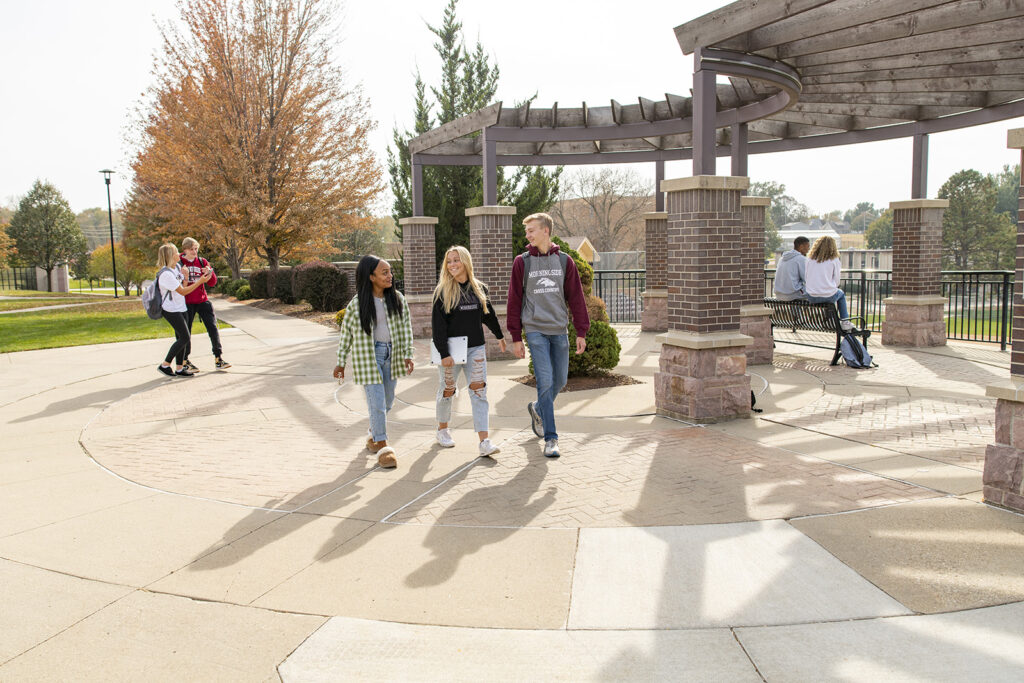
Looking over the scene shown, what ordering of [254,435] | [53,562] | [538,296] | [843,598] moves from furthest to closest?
[254,435] → [538,296] → [53,562] → [843,598]

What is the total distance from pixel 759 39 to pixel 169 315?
25.9 ft

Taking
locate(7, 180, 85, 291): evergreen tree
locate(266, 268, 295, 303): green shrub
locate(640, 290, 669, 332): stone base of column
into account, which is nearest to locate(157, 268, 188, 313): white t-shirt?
locate(640, 290, 669, 332): stone base of column

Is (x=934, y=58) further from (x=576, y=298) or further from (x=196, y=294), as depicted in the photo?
(x=196, y=294)

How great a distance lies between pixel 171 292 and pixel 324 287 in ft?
35.0

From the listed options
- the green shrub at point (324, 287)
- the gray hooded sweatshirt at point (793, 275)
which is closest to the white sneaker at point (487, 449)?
the gray hooded sweatshirt at point (793, 275)

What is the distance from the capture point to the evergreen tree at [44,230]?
49312mm

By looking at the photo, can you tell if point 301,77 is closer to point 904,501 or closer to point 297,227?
point 297,227

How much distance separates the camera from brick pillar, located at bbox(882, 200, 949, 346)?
1076 centimetres

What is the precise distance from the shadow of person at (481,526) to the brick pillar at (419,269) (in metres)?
8.45

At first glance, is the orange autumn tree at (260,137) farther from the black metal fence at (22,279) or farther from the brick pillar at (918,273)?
the black metal fence at (22,279)

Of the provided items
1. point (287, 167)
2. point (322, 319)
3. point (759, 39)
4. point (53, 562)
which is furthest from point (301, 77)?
point (53, 562)

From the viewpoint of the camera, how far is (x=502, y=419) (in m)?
6.94

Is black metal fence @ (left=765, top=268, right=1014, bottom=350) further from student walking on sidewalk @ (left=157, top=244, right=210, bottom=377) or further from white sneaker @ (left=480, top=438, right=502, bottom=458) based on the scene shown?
student walking on sidewalk @ (left=157, top=244, right=210, bottom=377)

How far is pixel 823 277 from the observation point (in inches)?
379
